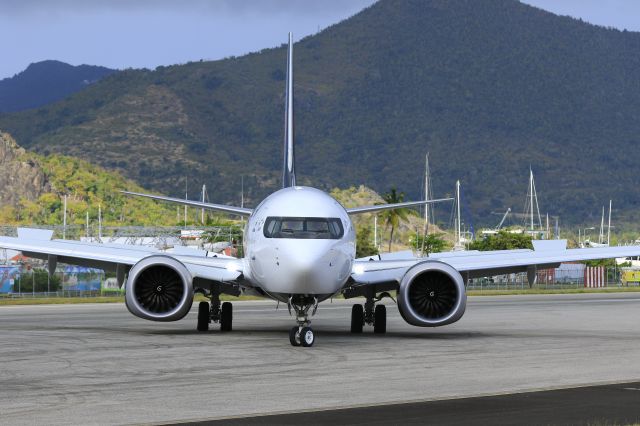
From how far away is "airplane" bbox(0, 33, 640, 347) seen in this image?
88.9 ft

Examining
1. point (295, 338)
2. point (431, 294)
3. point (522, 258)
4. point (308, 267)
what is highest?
point (522, 258)

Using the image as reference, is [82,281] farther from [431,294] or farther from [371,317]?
[431,294]

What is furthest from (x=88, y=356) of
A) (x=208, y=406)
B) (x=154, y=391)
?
(x=208, y=406)

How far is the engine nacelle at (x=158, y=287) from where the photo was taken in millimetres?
29500

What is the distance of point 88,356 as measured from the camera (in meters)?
24.6

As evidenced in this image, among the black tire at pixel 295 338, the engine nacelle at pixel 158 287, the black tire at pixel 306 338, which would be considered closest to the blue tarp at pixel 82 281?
the engine nacelle at pixel 158 287

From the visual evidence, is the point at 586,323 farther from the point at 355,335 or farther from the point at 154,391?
the point at 154,391

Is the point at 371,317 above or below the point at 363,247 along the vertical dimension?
below

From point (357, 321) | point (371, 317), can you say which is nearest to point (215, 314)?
point (357, 321)

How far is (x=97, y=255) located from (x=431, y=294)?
9.20 meters

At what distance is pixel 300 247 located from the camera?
26.6 m

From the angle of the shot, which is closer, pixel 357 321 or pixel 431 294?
pixel 431 294

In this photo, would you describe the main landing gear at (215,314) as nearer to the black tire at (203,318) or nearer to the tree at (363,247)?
the black tire at (203,318)

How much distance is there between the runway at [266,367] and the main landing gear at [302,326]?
28 cm
